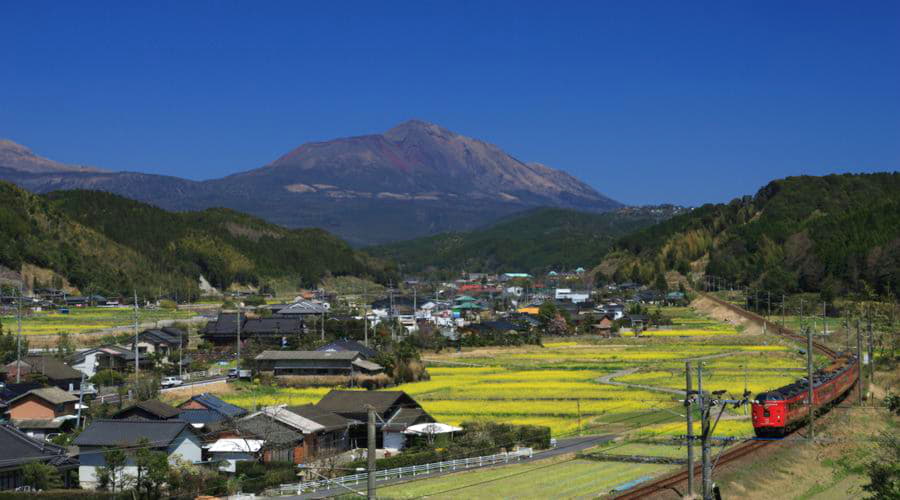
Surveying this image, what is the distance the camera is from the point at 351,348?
184ft

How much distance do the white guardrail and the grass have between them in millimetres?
751

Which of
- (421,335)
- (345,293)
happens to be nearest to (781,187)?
(345,293)

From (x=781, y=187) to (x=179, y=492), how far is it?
5535 inches

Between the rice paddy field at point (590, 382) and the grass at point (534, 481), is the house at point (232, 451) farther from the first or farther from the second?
the rice paddy field at point (590, 382)

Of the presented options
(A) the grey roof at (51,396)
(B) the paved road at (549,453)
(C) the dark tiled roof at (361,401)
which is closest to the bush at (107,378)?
(A) the grey roof at (51,396)

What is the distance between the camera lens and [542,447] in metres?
31.4

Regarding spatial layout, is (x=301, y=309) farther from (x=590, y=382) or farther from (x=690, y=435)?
(x=690, y=435)

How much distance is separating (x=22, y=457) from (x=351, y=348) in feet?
100

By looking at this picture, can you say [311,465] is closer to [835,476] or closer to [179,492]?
[179,492]

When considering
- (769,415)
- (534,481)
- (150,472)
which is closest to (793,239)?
(769,415)

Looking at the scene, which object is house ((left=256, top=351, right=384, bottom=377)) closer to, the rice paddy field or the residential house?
the rice paddy field

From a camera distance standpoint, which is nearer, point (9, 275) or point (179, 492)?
point (179, 492)

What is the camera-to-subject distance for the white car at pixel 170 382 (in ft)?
154

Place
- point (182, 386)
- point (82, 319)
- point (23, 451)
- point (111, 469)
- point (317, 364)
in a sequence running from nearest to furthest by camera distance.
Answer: point (111, 469), point (23, 451), point (182, 386), point (317, 364), point (82, 319)
